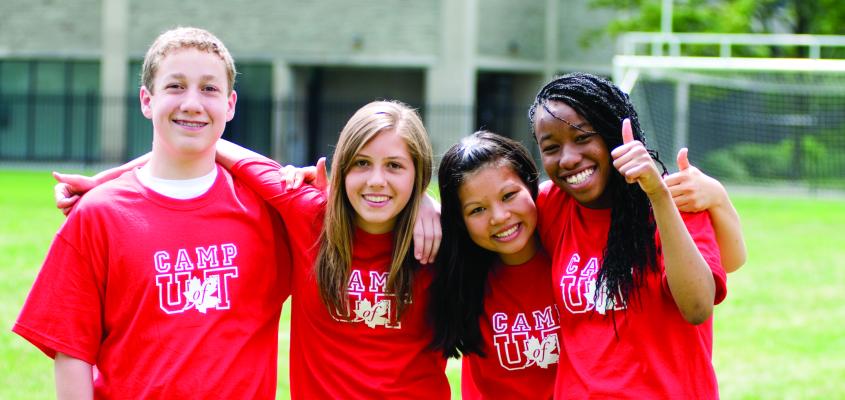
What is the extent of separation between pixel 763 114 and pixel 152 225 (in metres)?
25.0

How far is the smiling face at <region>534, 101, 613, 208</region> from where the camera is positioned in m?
3.34

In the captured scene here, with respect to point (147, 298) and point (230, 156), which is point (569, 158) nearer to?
point (230, 156)

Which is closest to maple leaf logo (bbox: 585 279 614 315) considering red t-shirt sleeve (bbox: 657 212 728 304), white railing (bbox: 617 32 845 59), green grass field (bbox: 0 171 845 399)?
red t-shirt sleeve (bbox: 657 212 728 304)

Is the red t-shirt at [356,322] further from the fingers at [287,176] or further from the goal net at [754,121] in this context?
the goal net at [754,121]

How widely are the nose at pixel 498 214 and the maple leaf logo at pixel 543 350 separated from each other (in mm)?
419

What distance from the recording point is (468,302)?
371 centimetres

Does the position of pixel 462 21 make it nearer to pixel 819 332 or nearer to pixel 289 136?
pixel 289 136

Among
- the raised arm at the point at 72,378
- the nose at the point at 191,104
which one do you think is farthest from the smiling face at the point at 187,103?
the raised arm at the point at 72,378

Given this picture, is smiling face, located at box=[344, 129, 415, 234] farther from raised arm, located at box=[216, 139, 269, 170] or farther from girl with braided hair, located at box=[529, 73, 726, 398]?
girl with braided hair, located at box=[529, 73, 726, 398]

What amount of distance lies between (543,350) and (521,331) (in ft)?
0.32

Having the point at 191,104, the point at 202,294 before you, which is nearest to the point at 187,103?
the point at 191,104

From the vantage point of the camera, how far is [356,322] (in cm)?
361

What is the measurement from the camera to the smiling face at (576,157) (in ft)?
11.0

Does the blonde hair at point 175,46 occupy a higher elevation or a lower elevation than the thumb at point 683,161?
higher
